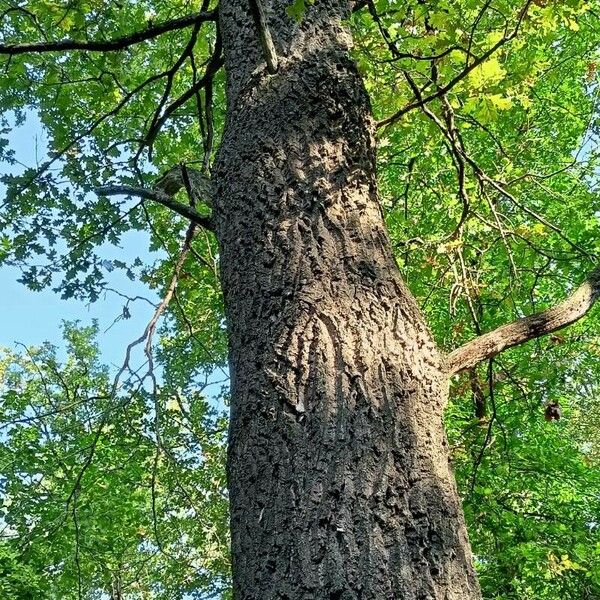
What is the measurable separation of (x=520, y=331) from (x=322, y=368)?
2.46 feet

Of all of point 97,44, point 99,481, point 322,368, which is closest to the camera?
point 322,368

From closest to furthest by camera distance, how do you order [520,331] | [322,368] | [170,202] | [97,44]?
1. [322,368]
2. [520,331]
3. [170,202]
4. [97,44]

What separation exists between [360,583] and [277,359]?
52cm

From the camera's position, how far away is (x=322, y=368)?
4.47 feet

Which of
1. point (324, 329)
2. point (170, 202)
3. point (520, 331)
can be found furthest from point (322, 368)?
point (170, 202)

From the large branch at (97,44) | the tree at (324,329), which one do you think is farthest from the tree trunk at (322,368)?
the large branch at (97,44)

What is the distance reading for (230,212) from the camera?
5.81ft

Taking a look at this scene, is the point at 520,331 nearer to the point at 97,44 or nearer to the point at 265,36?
the point at 265,36

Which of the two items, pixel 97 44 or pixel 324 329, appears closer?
pixel 324 329

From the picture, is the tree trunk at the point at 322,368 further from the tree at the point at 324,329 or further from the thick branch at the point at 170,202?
the thick branch at the point at 170,202

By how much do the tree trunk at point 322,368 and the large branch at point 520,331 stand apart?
208mm

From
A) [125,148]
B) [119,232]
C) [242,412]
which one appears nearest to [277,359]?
[242,412]

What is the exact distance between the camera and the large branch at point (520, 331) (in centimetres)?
172

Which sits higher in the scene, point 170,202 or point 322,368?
point 170,202
